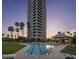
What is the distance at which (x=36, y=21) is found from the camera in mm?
2908

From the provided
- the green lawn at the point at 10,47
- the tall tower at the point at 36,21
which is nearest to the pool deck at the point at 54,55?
the green lawn at the point at 10,47

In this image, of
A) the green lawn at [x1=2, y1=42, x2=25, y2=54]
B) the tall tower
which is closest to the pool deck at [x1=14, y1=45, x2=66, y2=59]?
the green lawn at [x1=2, y1=42, x2=25, y2=54]

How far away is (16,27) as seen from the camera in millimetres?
2869

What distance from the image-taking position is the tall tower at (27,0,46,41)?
2.89 metres

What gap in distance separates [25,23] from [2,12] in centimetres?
38

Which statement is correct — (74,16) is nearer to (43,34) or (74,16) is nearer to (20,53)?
(43,34)

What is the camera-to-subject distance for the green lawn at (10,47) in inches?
113

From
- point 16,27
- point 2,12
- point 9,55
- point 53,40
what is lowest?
point 9,55

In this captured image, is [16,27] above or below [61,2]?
below

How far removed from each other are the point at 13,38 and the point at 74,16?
99 centimetres

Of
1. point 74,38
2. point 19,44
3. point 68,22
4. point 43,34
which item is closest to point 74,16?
point 68,22

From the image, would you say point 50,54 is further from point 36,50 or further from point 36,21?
point 36,21

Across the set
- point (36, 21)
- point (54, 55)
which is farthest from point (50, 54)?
point (36, 21)

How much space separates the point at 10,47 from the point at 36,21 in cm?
55
